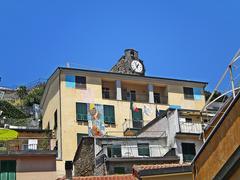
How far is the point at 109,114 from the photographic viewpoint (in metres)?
53.6

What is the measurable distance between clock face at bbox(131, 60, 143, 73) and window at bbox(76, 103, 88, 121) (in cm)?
908

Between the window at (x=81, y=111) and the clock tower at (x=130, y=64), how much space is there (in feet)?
27.5

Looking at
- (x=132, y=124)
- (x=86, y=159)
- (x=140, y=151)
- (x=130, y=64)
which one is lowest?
(x=86, y=159)

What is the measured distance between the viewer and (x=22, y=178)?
33.7 m

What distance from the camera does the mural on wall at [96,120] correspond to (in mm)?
51875

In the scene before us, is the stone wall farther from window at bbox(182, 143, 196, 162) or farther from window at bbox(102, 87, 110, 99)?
window at bbox(102, 87, 110, 99)

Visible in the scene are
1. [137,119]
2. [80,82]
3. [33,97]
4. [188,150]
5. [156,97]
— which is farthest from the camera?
[33,97]

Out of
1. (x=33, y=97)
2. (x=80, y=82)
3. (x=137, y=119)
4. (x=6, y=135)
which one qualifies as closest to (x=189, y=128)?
(x=137, y=119)

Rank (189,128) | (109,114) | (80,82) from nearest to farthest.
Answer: (189,128) → (109,114) → (80,82)

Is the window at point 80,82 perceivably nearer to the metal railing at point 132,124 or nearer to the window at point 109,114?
the window at point 109,114

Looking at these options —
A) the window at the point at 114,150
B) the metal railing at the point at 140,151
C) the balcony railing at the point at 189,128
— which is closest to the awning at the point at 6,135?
the window at the point at 114,150

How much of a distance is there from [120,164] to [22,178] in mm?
6652

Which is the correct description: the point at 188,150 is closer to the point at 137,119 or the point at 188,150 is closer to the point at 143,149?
the point at 143,149

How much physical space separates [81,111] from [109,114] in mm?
2931
